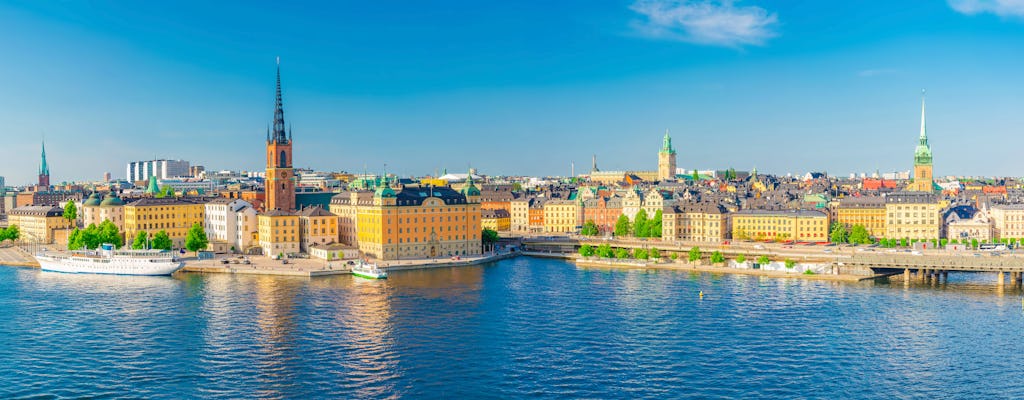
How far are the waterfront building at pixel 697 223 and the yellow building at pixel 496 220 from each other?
23.8 metres

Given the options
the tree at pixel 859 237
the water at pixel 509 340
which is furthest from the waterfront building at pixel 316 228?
the tree at pixel 859 237

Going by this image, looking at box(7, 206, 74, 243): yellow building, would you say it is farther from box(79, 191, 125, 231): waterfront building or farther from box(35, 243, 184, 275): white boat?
box(35, 243, 184, 275): white boat

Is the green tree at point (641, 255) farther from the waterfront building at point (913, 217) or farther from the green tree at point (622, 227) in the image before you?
the waterfront building at point (913, 217)

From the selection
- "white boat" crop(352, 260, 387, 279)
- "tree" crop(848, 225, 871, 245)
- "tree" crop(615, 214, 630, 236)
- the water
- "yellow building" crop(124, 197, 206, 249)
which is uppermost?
"yellow building" crop(124, 197, 206, 249)

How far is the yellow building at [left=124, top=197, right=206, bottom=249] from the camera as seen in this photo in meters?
93.3

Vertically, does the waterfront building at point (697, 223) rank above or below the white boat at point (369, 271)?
above

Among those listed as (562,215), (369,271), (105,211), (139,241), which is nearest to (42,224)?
(105,211)

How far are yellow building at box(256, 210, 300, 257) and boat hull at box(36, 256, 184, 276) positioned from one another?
1177 cm

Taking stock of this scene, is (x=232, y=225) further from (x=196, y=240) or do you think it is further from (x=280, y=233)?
(x=280, y=233)

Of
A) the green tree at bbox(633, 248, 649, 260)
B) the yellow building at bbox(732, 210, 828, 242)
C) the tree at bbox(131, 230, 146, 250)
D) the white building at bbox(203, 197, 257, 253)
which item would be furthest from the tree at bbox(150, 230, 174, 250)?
the yellow building at bbox(732, 210, 828, 242)

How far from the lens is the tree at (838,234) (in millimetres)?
96025

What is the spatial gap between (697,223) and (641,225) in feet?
20.2

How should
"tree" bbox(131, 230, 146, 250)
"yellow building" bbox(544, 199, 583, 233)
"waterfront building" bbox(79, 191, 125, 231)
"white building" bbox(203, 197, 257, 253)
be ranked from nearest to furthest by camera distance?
"tree" bbox(131, 230, 146, 250) < "white building" bbox(203, 197, 257, 253) < "waterfront building" bbox(79, 191, 125, 231) < "yellow building" bbox(544, 199, 583, 233)

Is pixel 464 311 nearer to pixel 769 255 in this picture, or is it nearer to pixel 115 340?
pixel 115 340
